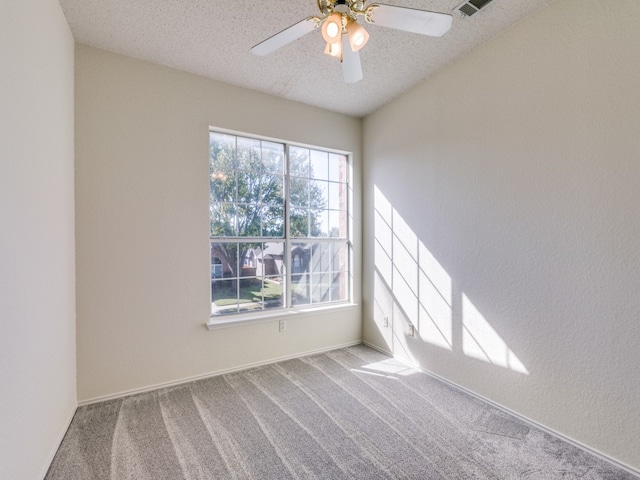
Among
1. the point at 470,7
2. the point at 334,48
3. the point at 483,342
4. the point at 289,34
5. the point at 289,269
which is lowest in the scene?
the point at 483,342

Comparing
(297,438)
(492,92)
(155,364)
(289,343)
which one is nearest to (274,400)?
(297,438)

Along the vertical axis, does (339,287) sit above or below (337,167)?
below

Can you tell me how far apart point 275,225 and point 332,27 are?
Result: 2063mm

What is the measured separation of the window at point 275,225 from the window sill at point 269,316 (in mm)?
67

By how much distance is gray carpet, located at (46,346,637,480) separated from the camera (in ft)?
5.57

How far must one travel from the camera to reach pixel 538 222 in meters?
2.08

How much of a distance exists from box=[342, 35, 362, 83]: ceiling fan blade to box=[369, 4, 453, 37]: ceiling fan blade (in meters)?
0.18

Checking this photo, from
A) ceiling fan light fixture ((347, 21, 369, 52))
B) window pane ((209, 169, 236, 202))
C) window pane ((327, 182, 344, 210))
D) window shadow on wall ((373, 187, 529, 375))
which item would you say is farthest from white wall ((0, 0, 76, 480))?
window shadow on wall ((373, 187, 529, 375))

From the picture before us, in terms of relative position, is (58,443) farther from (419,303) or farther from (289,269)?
(419,303)

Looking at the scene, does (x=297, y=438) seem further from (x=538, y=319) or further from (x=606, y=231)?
(x=606, y=231)

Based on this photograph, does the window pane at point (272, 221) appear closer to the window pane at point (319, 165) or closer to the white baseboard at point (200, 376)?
the window pane at point (319, 165)

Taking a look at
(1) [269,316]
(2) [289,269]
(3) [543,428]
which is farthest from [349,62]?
(3) [543,428]

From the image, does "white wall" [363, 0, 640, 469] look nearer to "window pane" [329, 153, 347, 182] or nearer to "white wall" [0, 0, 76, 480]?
"window pane" [329, 153, 347, 182]

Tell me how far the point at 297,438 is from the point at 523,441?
1411 millimetres
